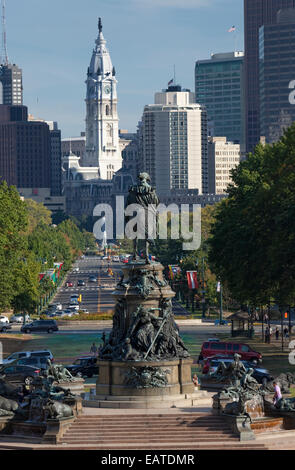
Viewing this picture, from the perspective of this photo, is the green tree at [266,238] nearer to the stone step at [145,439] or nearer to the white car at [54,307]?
the stone step at [145,439]

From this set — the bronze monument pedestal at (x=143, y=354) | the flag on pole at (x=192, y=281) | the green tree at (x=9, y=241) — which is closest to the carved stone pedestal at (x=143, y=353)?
the bronze monument pedestal at (x=143, y=354)

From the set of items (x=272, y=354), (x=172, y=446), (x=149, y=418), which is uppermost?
(x=149, y=418)

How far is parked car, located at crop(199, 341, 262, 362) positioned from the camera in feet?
244

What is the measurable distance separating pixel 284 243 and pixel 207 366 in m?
13.9

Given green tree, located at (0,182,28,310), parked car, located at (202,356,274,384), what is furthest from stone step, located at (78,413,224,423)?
green tree, located at (0,182,28,310)

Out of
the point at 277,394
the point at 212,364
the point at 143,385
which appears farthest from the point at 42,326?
the point at 277,394

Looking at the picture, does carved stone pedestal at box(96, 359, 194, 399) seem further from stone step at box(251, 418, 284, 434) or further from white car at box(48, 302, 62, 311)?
white car at box(48, 302, 62, 311)

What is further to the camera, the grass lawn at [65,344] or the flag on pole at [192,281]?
the flag on pole at [192,281]

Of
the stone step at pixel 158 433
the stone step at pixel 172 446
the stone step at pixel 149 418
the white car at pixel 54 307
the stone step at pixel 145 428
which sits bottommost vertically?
the white car at pixel 54 307

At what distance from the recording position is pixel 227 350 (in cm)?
7506

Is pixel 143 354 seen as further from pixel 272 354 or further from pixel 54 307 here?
pixel 54 307

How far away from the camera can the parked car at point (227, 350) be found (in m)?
74.3

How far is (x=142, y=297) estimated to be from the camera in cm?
4856

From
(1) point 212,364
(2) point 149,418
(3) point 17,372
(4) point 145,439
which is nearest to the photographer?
(4) point 145,439
